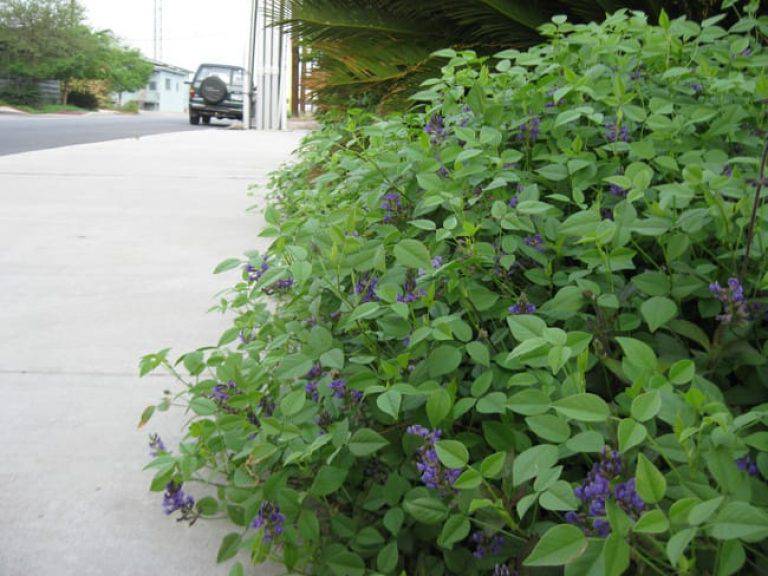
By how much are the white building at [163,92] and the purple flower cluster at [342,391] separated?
74075 mm

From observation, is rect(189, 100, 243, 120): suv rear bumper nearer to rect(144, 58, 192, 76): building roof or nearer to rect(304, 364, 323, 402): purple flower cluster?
rect(304, 364, 323, 402): purple flower cluster

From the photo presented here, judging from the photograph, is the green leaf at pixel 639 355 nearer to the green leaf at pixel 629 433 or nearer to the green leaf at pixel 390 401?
the green leaf at pixel 629 433

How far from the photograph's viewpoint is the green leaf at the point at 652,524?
899mm

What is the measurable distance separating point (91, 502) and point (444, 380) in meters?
0.78

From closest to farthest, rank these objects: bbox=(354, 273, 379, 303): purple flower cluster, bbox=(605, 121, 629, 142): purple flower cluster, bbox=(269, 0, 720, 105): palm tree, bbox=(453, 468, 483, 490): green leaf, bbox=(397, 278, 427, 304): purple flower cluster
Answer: bbox=(453, 468, 483, 490): green leaf, bbox=(397, 278, 427, 304): purple flower cluster, bbox=(354, 273, 379, 303): purple flower cluster, bbox=(605, 121, 629, 142): purple flower cluster, bbox=(269, 0, 720, 105): palm tree

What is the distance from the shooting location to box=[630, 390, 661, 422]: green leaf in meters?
1.01

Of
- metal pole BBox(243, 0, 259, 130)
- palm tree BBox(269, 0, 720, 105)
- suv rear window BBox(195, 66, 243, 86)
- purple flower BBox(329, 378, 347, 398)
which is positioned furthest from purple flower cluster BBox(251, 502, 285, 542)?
suv rear window BBox(195, 66, 243, 86)

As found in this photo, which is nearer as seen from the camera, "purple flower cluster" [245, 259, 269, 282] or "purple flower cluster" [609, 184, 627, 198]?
"purple flower cluster" [609, 184, 627, 198]

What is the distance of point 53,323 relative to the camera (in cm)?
278

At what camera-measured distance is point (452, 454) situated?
1135mm

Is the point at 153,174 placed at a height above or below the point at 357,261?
below

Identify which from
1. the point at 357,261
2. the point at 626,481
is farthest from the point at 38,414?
the point at 626,481

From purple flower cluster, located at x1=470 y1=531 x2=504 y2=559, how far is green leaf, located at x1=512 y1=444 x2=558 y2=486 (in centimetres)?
17

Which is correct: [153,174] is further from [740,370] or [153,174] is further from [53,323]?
[740,370]
